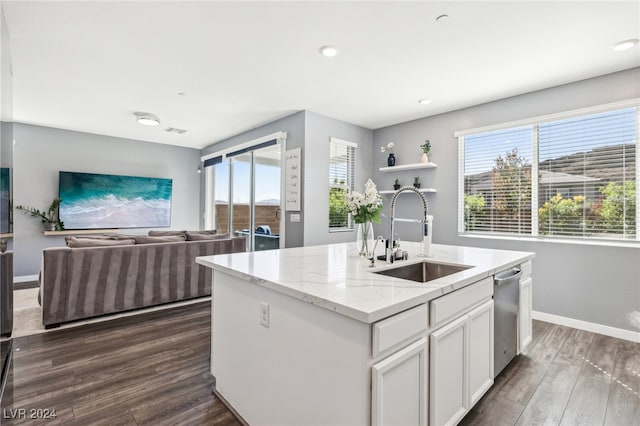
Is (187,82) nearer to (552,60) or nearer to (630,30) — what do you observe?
(552,60)

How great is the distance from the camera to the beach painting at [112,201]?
5594 millimetres

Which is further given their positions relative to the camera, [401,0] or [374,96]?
[374,96]

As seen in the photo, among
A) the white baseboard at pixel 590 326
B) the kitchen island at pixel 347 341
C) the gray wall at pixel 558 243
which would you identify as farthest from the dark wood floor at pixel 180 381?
the gray wall at pixel 558 243

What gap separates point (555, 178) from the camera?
3521mm

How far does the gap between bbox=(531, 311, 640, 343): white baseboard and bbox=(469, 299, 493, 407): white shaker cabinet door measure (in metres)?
2.08

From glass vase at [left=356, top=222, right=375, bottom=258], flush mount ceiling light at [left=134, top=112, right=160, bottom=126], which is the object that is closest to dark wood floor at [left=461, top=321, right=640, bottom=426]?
glass vase at [left=356, top=222, right=375, bottom=258]

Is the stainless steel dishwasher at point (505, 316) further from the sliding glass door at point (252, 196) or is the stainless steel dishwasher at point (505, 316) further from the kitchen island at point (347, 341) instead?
the sliding glass door at point (252, 196)

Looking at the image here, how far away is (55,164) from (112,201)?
41.4 inches

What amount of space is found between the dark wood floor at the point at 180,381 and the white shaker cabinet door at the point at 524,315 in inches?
6.9

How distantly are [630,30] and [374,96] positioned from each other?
7.32 ft

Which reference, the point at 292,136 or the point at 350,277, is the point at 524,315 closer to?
the point at 350,277

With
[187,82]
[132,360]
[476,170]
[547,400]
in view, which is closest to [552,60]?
[476,170]

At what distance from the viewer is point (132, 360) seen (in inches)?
97.9

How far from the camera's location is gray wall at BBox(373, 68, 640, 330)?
307cm
